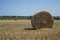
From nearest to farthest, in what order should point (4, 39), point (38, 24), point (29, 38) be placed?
point (4, 39) → point (29, 38) → point (38, 24)

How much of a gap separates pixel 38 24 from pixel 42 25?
1.26 ft

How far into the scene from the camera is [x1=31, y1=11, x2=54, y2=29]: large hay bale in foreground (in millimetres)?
17614

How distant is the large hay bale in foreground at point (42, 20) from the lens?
17.6 m

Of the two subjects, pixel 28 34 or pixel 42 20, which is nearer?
pixel 28 34

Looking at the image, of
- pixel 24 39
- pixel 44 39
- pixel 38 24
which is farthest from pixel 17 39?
pixel 38 24

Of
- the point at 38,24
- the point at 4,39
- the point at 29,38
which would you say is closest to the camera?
Answer: the point at 4,39

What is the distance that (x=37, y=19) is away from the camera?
1781 centimetres

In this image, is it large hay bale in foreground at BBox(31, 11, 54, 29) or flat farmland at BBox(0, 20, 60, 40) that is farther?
large hay bale in foreground at BBox(31, 11, 54, 29)

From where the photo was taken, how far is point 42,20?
59.1 ft

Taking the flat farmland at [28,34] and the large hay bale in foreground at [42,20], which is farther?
the large hay bale in foreground at [42,20]

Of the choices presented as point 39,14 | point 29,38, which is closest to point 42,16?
point 39,14

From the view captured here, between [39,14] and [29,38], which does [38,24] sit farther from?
[29,38]

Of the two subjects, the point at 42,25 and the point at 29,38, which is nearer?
the point at 29,38

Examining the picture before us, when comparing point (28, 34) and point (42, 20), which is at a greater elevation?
point (42, 20)
